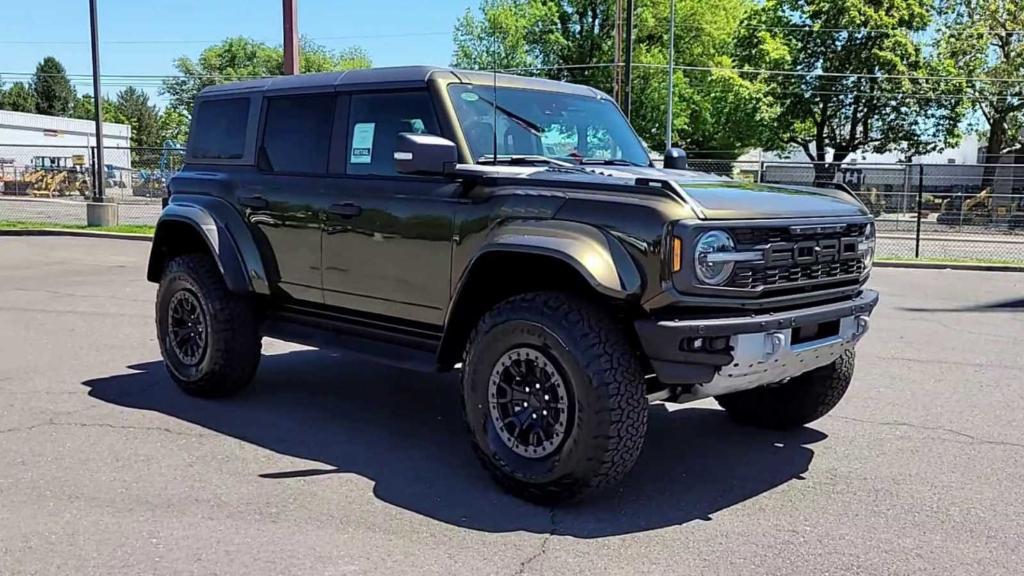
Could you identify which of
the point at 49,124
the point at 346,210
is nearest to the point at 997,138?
the point at 346,210

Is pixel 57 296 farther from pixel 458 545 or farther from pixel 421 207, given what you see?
pixel 458 545

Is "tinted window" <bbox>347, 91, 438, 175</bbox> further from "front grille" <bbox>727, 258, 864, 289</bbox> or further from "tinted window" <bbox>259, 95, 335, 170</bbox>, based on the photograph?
"front grille" <bbox>727, 258, 864, 289</bbox>

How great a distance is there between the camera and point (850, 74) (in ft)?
129

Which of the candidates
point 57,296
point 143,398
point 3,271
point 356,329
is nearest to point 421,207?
point 356,329

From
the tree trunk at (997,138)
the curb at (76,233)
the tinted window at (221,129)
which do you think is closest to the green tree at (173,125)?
the curb at (76,233)

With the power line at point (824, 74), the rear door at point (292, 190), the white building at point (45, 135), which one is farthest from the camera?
the white building at point (45, 135)

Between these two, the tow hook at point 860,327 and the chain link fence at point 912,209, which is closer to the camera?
the tow hook at point 860,327

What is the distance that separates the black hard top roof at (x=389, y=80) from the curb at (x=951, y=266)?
490 inches

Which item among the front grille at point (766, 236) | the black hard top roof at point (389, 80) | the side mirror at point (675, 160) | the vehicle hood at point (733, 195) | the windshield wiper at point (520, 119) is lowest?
the front grille at point (766, 236)

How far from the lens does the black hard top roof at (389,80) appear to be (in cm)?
502

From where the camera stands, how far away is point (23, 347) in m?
7.78

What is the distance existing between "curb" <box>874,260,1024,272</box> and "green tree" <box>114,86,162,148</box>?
101m

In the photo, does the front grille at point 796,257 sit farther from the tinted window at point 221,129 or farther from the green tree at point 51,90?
the green tree at point 51,90

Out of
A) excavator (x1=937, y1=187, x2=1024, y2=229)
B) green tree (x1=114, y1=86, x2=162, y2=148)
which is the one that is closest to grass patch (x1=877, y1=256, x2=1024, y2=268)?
excavator (x1=937, y1=187, x2=1024, y2=229)
